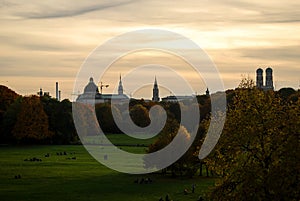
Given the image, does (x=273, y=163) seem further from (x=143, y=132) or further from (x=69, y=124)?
(x=143, y=132)

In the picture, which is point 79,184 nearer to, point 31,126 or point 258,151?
point 258,151

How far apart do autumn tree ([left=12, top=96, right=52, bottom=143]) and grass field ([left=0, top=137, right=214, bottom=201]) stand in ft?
122

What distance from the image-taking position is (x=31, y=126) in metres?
112

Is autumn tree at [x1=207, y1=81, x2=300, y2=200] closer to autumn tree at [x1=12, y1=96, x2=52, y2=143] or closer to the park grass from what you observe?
the park grass

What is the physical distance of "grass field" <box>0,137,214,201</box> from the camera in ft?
157

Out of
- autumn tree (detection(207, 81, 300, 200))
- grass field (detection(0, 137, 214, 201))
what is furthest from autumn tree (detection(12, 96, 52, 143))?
autumn tree (detection(207, 81, 300, 200))

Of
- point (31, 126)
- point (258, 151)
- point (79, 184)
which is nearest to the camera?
point (258, 151)

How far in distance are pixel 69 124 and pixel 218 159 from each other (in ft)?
274

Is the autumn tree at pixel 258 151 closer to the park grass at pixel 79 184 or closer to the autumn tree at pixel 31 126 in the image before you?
the park grass at pixel 79 184

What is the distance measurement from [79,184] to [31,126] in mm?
60014

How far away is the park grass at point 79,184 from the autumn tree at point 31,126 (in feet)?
122

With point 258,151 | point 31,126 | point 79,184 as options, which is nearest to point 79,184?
point 79,184

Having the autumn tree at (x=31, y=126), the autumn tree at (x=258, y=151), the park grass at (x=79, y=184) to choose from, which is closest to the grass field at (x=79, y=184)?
the park grass at (x=79, y=184)

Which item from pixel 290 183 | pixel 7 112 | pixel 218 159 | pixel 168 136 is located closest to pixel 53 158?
pixel 168 136
